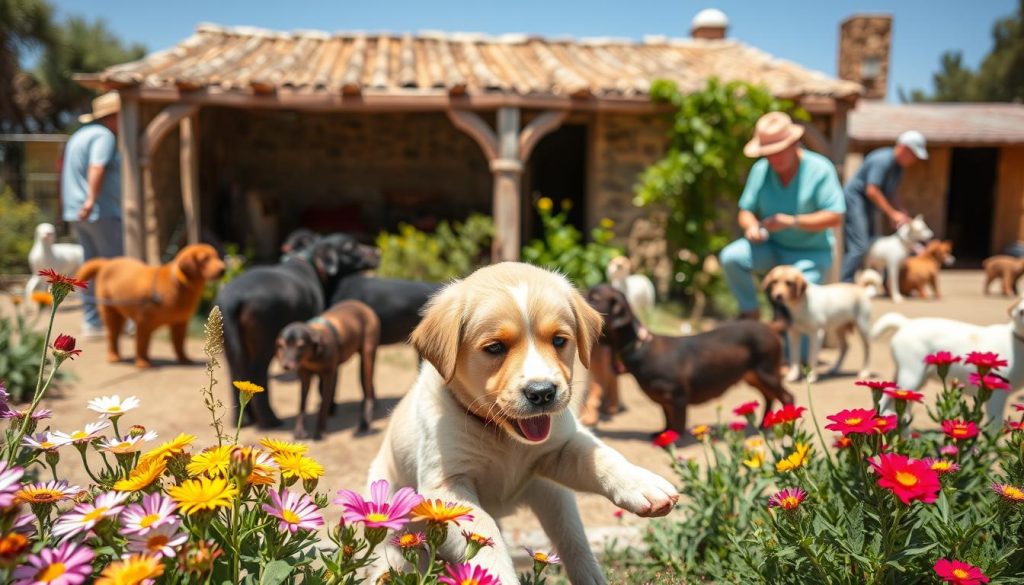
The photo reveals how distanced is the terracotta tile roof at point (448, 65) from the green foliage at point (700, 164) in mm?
340

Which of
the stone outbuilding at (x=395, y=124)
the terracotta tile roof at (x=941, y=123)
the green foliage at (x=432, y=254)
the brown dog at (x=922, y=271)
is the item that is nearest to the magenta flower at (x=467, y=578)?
the stone outbuilding at (x=395, y=124)

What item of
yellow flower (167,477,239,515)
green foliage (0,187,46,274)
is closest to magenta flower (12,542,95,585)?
yellow flower (167,477,239,515)

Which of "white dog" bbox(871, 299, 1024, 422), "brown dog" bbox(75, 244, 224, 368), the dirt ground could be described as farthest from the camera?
"brown dog" bbox(75, 244, 224, 368)

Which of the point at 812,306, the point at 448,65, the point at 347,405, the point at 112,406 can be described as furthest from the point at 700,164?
the point at 112,406

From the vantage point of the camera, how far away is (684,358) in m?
4.86

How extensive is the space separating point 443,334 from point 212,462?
2.18ft

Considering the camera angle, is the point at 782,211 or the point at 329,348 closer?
the point at 329,348

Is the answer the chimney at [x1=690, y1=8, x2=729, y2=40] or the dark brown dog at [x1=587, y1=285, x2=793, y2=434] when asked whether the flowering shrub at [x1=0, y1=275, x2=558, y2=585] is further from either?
the chimney at [x1=690, y1=8, x2=729, y2=40]

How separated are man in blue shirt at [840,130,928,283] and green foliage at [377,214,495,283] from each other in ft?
16.2

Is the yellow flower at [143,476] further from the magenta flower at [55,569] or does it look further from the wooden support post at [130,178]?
the wooden support post at [130,178]

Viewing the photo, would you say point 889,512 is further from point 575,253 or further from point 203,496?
point 575,253

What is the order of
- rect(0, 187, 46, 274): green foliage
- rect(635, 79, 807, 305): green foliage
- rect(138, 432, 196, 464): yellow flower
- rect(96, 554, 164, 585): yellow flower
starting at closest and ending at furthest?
rect(96, 554, 164, 585): yellow flower
rect(138, 432, 196, 464): yellow flower
rect(635, 79, 807, 305): green foliage
rect(0, 187, 46, 274): green foliage

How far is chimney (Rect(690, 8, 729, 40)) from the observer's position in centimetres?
1408

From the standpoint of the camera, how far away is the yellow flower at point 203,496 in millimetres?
1234
